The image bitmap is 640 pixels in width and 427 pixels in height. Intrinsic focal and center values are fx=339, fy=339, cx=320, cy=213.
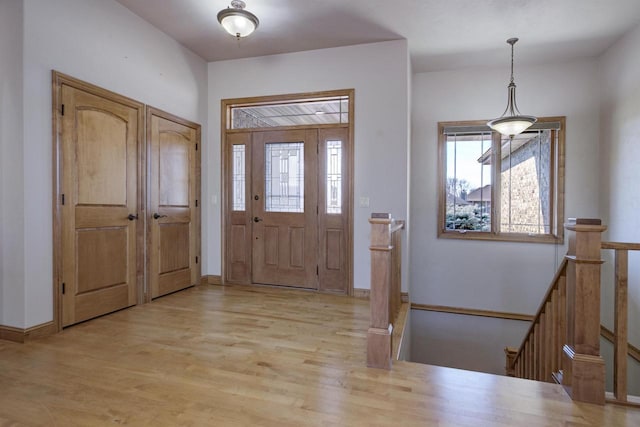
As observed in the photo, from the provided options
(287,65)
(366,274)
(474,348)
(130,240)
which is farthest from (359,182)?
(474,348)

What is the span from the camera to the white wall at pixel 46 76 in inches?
101

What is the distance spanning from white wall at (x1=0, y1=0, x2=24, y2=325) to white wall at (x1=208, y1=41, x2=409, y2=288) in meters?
2.41

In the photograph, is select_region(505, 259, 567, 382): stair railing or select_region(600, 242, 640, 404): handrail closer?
select_region(600, 242, 640, 404): handrail

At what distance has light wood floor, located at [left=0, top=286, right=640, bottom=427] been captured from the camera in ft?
5.56

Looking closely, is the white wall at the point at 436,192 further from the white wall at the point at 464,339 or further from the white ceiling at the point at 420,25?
the white ceiling at the point at 420,25

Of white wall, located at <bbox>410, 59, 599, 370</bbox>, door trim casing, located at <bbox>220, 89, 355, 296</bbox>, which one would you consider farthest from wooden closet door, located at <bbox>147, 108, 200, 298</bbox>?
white wall, located at <bbox>410, 59, 599, 370</bbox>

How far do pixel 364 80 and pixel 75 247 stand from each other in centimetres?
340

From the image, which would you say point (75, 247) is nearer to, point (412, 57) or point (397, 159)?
point (397, 159)

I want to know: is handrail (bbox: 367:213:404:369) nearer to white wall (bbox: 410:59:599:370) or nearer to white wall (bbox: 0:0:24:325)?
white wall (bbox: 0:0:24:325)

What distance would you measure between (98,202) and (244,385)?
7.35 feet

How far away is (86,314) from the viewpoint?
3.02m

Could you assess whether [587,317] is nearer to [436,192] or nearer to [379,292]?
[379,292]

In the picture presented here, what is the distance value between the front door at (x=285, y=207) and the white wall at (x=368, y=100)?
1.84ft

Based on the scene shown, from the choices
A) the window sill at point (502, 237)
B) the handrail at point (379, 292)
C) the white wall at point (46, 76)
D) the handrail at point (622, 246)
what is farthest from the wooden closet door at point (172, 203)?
the handrail at point (622, 246)
